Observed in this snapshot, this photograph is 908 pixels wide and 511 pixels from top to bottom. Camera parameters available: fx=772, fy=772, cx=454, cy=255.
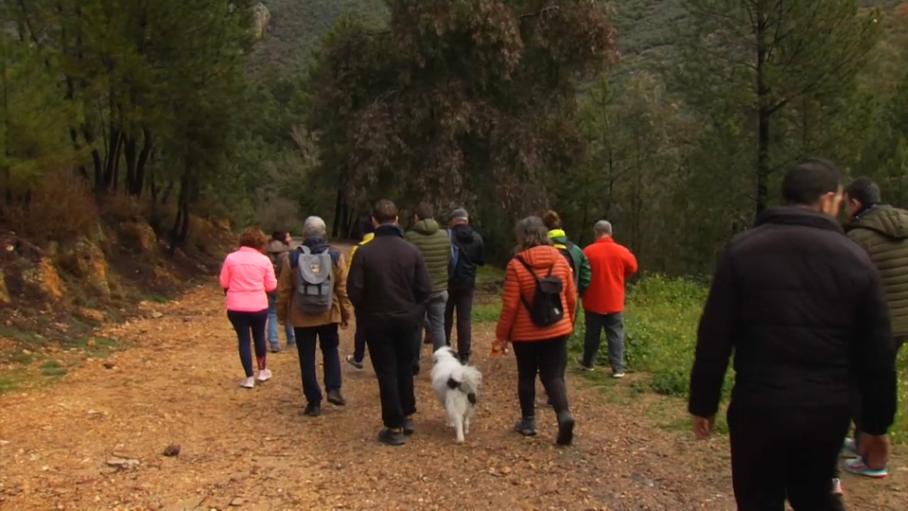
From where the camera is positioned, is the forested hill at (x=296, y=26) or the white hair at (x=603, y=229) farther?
the forested hill at (x=296, y=26)

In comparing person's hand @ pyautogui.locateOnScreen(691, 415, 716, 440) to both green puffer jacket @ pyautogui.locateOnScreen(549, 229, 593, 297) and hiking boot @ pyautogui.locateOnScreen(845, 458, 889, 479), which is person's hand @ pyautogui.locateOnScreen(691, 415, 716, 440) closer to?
hiking boot @ pyautogui.locateOnScreen(845, 458, 889, 479)

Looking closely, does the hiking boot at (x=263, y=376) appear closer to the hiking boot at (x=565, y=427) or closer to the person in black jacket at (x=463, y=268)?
the person in black jacket at (x=463, y=268)

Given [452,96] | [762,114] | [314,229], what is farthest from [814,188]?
[762,114]

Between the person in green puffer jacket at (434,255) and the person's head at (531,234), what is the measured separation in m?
2.22

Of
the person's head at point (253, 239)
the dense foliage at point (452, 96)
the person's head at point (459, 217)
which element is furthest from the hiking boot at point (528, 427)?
the dense foliage at point (452, 96)

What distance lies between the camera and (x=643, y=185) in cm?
3481

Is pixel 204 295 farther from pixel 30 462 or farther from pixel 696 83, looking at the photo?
pixel 696 83

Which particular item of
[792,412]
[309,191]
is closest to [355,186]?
[792,412]

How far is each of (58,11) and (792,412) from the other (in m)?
15.4

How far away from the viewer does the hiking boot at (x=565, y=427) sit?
20.0 feet

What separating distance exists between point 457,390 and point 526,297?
97cm

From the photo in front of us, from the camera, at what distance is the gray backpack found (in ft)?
22.8

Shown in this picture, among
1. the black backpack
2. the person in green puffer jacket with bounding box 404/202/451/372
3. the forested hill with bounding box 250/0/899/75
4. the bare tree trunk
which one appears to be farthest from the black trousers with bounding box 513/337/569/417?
the forested hill with bounding box 250/0/899/75

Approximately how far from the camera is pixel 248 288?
26.6ft
